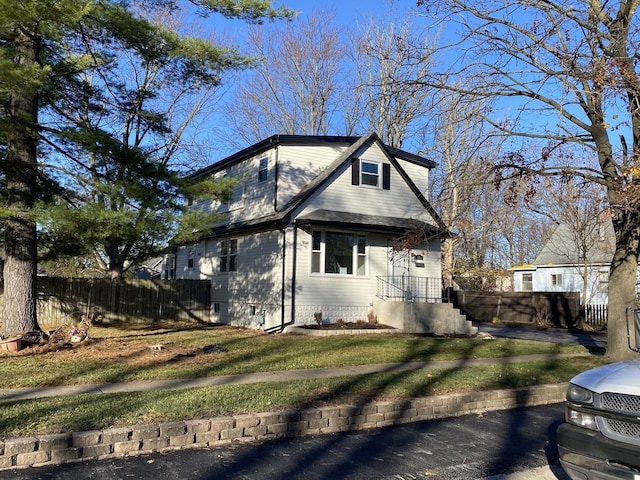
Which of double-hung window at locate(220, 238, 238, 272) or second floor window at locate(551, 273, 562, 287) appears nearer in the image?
double-hung window at locate(220, 238, 238, 272)

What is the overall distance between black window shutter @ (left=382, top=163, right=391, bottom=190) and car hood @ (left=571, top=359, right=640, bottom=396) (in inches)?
582

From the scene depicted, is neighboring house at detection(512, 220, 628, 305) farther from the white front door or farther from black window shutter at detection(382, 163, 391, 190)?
black window shutter at detection(382, 163, 391, 190)

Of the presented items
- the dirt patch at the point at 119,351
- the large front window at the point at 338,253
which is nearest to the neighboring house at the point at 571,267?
the large front window at the point at 338,253

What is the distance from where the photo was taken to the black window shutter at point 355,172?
1845 cm

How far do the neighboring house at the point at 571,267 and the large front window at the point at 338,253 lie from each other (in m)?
14.1

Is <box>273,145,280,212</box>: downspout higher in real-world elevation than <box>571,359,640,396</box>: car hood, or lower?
higher

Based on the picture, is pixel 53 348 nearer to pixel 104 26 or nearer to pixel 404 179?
pixel 104 26

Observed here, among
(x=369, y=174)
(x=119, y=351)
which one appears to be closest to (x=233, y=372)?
(x=119, y=351)

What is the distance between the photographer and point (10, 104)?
11.3 metres

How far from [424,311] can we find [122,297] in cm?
1088

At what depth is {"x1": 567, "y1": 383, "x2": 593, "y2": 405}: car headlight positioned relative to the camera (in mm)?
4305

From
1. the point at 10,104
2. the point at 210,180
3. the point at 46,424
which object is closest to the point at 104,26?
the point at 10,104

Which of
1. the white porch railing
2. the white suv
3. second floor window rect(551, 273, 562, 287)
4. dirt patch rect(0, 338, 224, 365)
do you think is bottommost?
dirt patch rect(0, 338, 224, 365)

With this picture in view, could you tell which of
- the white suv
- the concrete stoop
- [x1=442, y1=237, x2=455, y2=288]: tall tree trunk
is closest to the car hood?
the white suv
